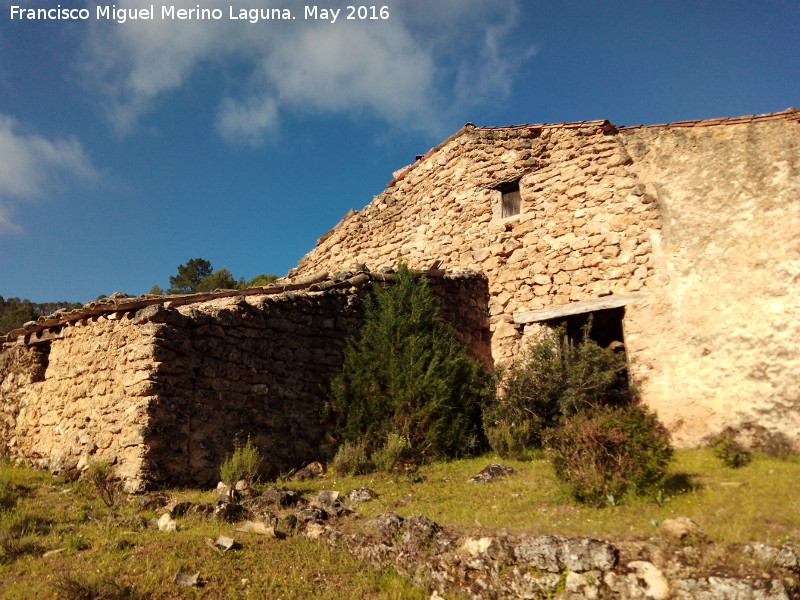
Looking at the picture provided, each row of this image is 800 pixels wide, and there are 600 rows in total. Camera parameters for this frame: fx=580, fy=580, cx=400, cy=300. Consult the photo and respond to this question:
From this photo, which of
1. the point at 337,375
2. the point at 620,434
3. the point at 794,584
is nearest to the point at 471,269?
the point at 337,375

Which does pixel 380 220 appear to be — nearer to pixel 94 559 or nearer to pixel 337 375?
pixel 337 375

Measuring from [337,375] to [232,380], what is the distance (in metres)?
1.78

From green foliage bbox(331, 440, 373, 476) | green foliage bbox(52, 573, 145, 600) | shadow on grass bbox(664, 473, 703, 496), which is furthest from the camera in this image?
green foliage bbox(331, 440, 373, 476)

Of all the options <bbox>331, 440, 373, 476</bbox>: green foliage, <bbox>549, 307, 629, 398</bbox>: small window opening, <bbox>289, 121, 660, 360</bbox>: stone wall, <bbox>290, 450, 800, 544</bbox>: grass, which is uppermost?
<bbox>289, 121, 660, 360</bbox>: stone wall

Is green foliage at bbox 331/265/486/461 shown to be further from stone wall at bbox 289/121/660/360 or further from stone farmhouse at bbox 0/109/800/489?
stone wall at bbox 289/121/660/360

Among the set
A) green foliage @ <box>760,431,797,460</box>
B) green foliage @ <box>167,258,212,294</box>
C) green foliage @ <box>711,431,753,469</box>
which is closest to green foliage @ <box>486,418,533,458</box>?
green foliage @ <box>711,431,753,469</box>

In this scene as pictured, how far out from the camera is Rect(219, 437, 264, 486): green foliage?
22.7 ft

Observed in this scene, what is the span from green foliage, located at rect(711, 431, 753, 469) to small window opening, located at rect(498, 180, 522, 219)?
214 inches

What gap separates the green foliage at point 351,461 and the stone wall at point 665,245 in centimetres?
383

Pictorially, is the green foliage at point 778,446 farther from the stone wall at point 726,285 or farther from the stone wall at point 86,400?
the stone wall at point 86,400

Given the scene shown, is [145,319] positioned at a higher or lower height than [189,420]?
higher

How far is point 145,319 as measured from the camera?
709 cm

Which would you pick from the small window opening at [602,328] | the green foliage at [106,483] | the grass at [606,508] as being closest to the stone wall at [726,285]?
the small window opening at [602,328]

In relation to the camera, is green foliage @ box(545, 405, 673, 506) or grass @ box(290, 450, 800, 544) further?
green foliage @ box(545, 405, 673, 506)
